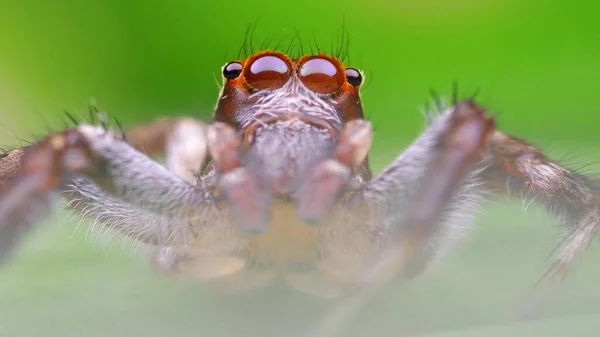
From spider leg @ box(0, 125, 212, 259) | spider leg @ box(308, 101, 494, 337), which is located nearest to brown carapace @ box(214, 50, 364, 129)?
spider leg @ box(0, 125, 212, 259)

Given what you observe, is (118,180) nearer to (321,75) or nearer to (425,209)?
(321,75)

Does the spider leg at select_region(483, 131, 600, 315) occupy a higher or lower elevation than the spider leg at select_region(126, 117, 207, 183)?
lower

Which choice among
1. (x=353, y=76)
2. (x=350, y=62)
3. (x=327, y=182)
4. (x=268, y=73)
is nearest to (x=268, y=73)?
(x=268, y=73)

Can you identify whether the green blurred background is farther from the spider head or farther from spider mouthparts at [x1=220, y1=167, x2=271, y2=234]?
spider mouthparts at [x1=220, y1=167, x2=271, y2=234]

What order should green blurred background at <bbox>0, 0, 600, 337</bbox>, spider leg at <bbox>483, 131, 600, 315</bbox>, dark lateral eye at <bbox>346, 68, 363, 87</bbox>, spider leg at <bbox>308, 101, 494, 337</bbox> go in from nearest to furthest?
spider leg at <bbox>308, 101, 494, 337</bbox> < spider leg at <bbox>483, 131, 600, 315</bbox> < dark lateral eye at <bbox>346, 68, 363, 87</bbox> < green blurred background at <bbox>0, 0, 600, 337</bbox>

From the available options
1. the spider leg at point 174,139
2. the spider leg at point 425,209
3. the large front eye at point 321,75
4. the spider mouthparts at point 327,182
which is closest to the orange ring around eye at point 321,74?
the large front eye at point 321,75

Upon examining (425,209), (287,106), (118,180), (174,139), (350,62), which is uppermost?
(350,62)

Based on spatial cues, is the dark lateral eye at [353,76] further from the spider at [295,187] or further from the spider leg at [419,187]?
the spider leg at [419,187]
